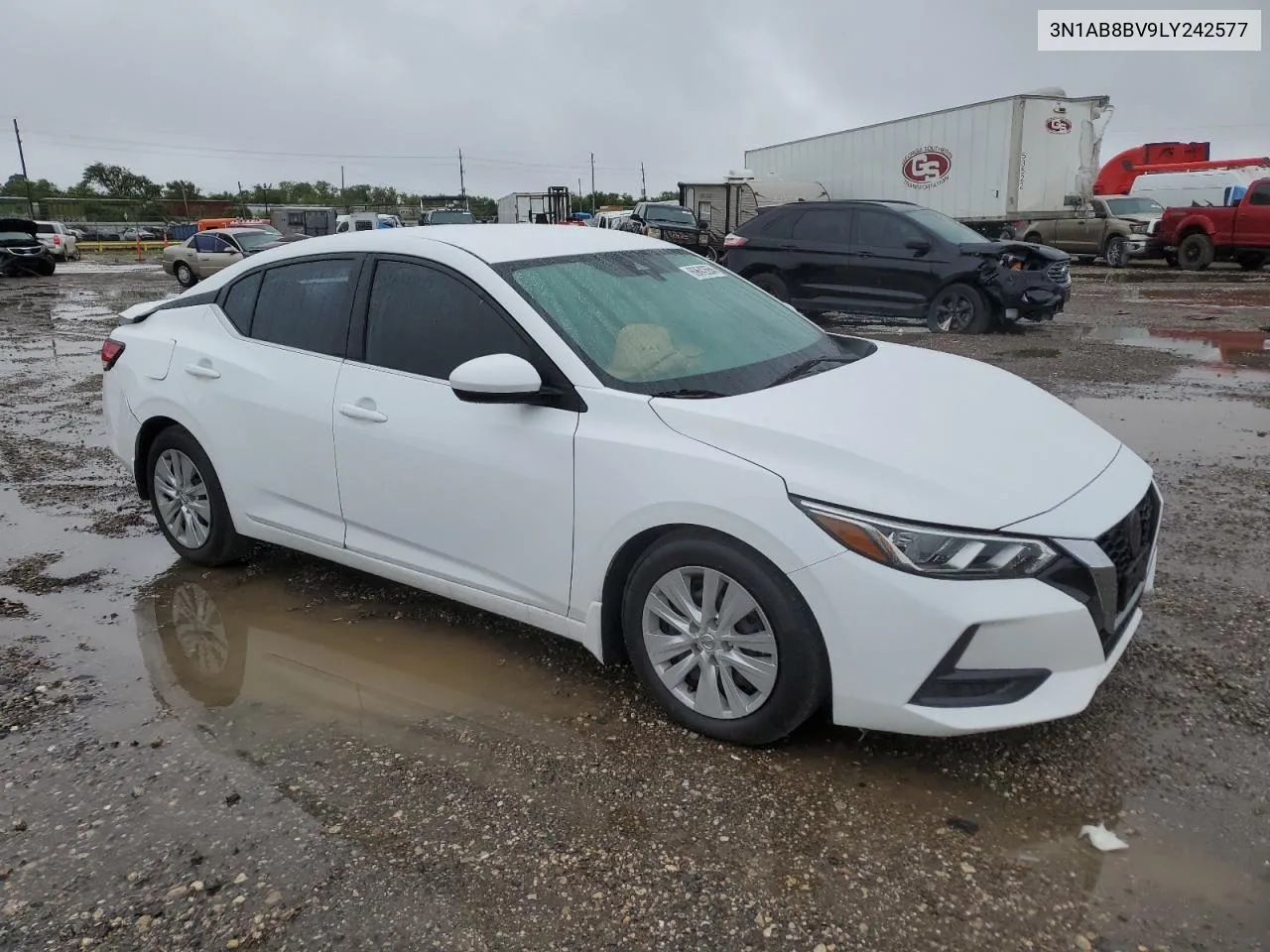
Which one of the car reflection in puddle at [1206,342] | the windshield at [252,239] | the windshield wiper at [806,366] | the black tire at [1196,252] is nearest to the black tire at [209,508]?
the windshield wiper at [806,366]

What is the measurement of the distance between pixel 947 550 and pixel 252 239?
79.5 ft

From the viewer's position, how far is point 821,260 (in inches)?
520

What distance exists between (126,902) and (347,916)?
582 mm

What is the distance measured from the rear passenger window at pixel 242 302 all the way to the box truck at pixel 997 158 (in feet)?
73.2

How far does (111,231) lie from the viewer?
4981cm

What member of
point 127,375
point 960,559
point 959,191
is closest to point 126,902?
point 960,559

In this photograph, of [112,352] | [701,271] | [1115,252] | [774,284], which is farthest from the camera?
[1115,252]

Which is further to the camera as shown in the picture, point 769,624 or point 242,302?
point 242,302

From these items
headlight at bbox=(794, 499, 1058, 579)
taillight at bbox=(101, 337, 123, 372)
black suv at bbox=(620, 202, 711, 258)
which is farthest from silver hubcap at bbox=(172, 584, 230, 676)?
black suv at bbox=(620, 202, 711, 258)

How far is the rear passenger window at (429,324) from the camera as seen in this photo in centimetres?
359

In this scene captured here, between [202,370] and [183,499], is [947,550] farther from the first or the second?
[183,499]

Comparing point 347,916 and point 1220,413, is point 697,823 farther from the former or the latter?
point 1220,413

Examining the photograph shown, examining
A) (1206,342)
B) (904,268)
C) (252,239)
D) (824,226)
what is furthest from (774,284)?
(252,239)

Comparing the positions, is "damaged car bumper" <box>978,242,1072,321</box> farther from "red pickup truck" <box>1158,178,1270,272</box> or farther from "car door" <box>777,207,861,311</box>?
"red pickup truck" <box>1158,178,1270,272</box>
